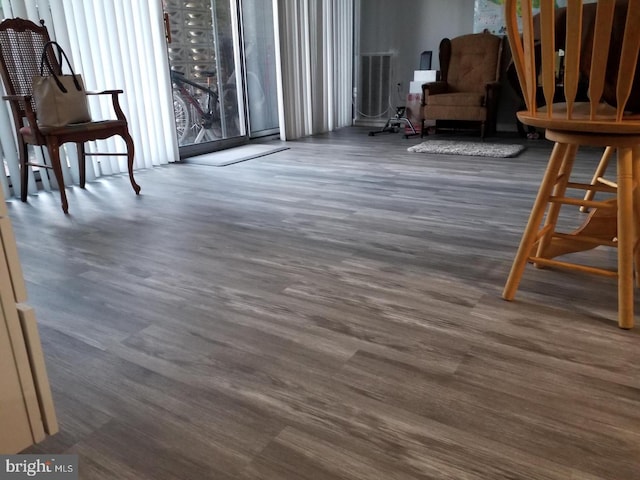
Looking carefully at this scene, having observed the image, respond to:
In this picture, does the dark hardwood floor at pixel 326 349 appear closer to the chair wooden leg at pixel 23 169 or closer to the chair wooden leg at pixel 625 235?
the chair wooden leg at pixel 625 235

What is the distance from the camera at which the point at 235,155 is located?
4.19 metres

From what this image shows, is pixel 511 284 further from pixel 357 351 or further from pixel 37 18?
pixel 37 18

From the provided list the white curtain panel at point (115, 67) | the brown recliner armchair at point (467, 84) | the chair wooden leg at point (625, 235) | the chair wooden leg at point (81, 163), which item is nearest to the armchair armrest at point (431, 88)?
the brown recliner armchair at point (467, 84)

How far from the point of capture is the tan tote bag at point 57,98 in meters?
2.52

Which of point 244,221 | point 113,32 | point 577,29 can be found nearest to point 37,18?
point 113,32

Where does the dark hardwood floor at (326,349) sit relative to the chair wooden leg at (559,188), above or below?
below

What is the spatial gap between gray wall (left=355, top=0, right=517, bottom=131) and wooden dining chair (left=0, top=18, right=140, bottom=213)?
389cm

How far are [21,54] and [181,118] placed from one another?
1781 millimetres

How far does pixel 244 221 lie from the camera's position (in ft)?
→ 7.88

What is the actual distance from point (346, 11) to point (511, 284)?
5.05 metres

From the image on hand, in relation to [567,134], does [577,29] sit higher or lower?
higher

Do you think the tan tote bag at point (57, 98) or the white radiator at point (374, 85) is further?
the white radiator at point (374, 85)

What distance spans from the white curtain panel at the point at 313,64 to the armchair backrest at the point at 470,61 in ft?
4.19

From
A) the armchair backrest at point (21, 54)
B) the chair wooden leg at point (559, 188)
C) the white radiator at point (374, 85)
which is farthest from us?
the white radiator at point (374, 85)
